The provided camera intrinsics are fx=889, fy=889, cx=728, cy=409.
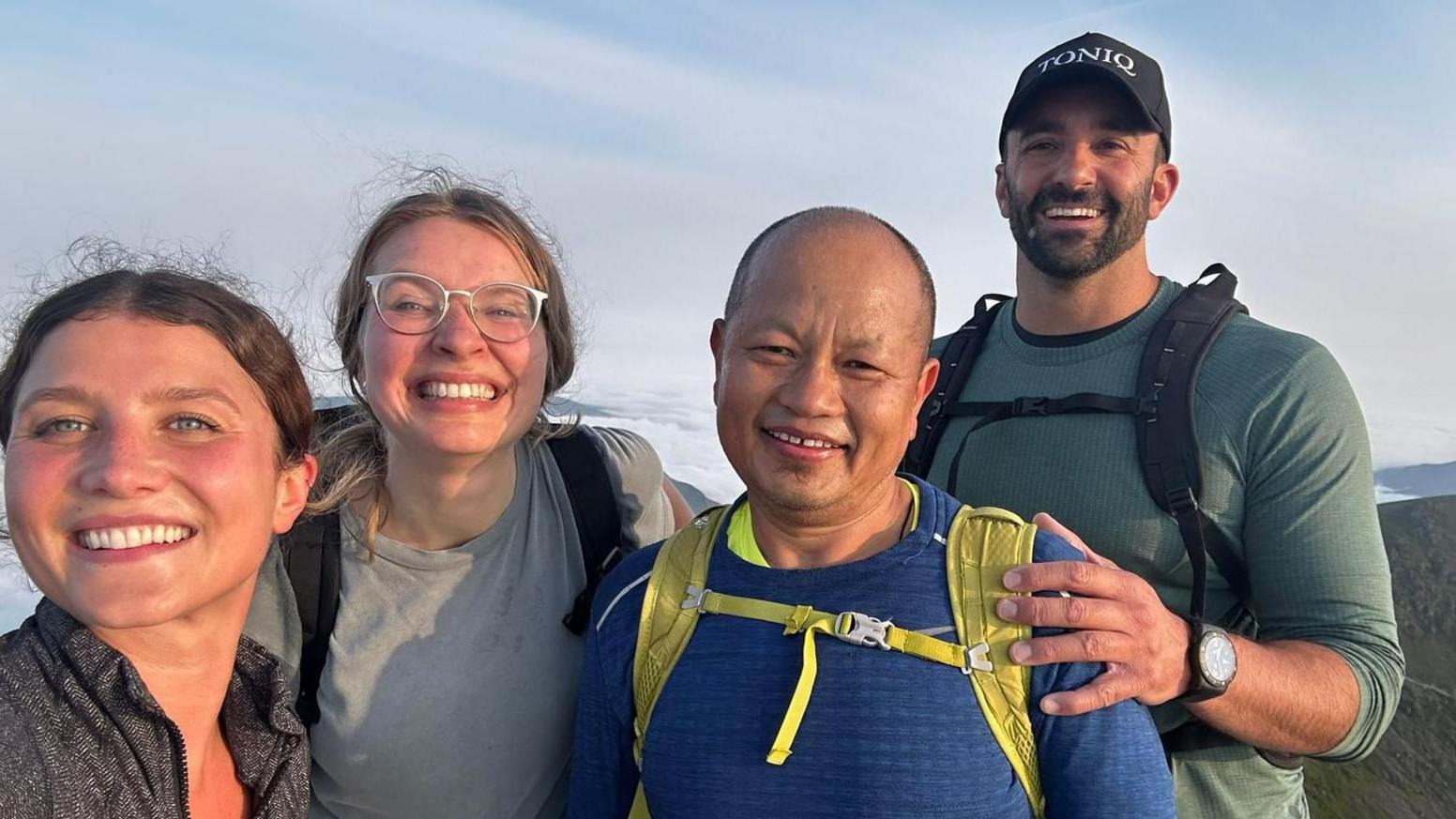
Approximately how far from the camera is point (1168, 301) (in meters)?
4.84

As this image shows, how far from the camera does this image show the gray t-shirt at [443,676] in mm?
3715

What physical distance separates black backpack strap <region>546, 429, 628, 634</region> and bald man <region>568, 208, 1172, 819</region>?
59cm

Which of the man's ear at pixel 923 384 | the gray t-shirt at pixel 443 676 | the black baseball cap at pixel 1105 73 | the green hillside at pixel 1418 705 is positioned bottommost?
the green hillside at pixel 1418 705

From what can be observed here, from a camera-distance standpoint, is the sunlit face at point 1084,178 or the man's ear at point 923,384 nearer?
the man's ear at point 923,384

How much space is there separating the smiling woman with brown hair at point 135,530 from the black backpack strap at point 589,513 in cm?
130

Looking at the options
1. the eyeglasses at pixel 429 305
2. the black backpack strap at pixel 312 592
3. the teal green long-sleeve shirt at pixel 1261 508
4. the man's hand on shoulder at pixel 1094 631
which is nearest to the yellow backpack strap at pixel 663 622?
the man's hand on shoulder at pixel 1094 631

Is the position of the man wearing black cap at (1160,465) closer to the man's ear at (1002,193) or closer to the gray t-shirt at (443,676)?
the man's ear at (1002,193)

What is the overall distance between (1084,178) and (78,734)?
5.08m

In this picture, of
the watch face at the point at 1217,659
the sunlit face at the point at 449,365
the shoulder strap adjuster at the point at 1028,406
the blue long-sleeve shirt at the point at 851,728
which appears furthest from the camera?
the shoulder strap adjuster at the point at 1028,406

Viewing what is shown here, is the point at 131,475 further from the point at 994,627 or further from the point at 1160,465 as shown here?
the point at 1160,465

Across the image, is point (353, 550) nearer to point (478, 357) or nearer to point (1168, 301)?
point (478, 357)

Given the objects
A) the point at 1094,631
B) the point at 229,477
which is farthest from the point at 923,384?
the point at 229,477

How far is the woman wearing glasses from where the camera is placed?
12.3ft

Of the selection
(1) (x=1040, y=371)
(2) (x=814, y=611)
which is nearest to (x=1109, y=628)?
(2) (x=814, y=611)
